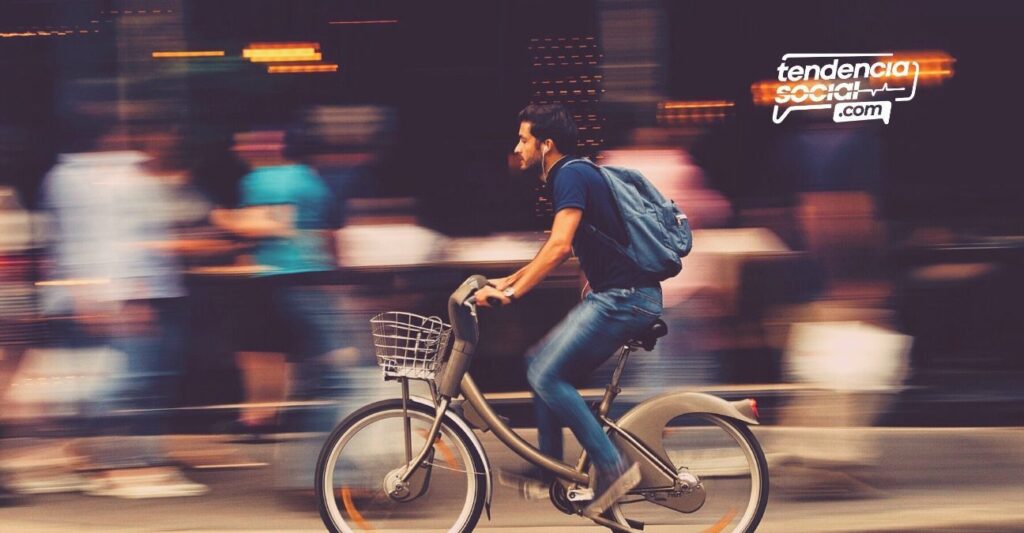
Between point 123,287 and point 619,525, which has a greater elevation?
point 123,287

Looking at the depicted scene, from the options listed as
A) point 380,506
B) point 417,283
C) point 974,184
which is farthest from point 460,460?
point 974,184

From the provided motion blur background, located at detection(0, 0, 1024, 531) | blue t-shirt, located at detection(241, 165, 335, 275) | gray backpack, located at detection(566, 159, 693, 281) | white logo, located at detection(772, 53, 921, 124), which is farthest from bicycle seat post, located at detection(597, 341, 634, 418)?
white logo, located at detection(772, 53, 921, 124)

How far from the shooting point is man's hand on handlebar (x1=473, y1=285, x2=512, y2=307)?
4750 millimetres

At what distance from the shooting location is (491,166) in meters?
8.03

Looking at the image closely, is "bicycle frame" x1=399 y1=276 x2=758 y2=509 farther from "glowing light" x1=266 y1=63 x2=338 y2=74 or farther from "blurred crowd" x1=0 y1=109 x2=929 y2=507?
"glowing light" x1=266 y1=63 x2=338 y2=74

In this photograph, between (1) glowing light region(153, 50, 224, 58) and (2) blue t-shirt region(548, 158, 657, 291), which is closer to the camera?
(2) blue t-shirt region(548, 158, 657, 291)

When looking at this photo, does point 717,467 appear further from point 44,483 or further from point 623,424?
point 44,483

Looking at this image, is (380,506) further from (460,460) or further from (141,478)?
(141,478)

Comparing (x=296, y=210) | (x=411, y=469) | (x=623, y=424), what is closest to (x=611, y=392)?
(x=623, y=424)

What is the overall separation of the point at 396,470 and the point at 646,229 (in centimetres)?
130

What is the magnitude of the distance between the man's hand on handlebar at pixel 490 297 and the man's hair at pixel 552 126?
1.90 ft

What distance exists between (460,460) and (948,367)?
14.5ft

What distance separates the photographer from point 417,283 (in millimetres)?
7961

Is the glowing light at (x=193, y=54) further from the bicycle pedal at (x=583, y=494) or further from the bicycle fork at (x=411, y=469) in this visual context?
the bicycle pedal at (x=583, y=494)
